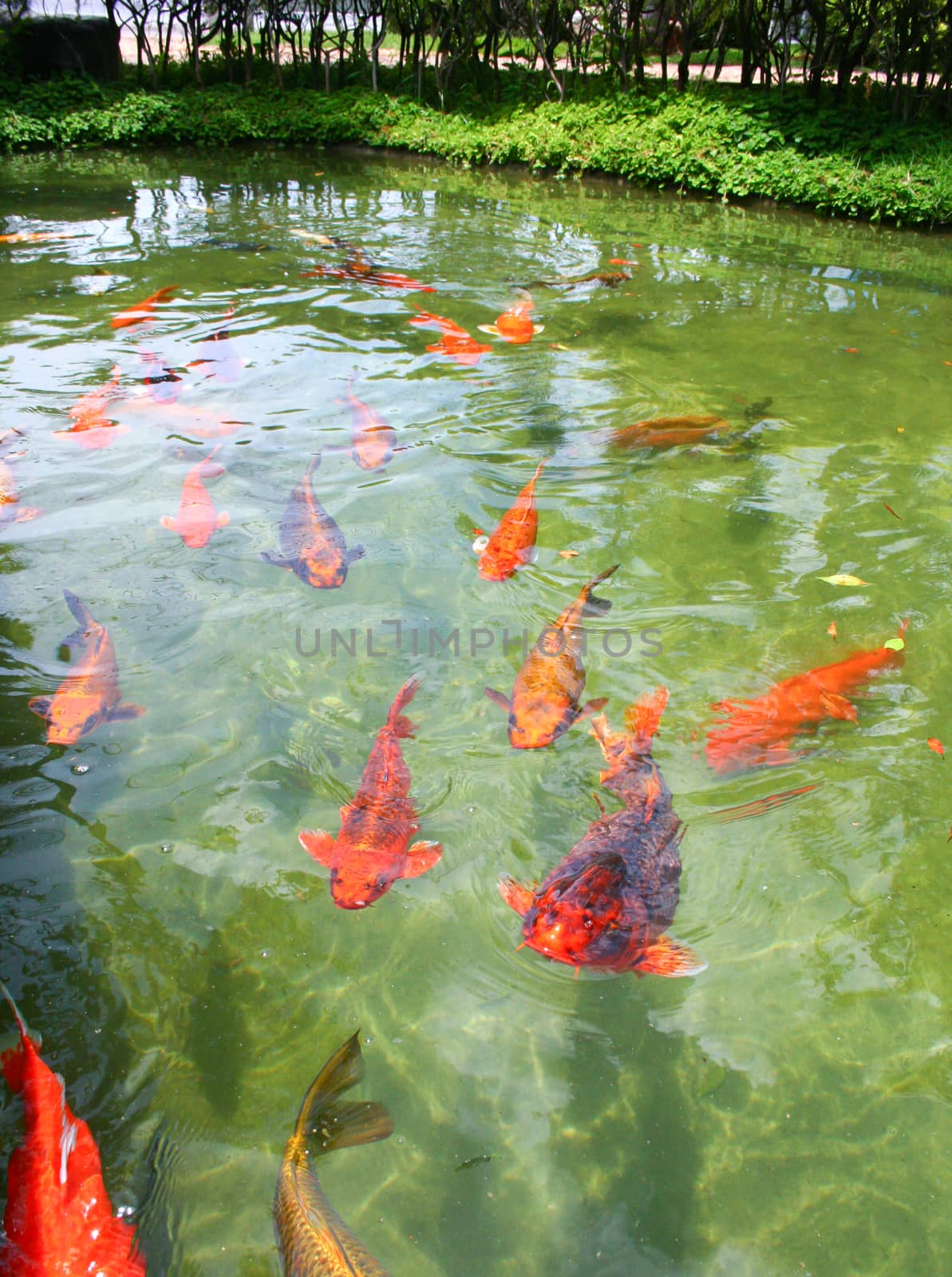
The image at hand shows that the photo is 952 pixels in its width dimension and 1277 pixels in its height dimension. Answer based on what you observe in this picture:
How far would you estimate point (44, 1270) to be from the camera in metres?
2.09

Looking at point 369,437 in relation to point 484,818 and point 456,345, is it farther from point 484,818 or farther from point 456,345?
point 484,818

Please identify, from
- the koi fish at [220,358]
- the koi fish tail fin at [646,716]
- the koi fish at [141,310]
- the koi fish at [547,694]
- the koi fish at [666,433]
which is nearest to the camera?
the koi fish at [547,694]

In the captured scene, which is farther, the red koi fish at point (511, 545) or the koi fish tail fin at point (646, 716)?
the red koi fish at point (511, 545)

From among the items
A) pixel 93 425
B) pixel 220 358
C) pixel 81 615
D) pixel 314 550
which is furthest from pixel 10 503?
pixel 220 358

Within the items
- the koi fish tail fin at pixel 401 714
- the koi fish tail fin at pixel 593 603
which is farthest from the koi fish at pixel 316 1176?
the koi fish tail fin at pixel 593 603

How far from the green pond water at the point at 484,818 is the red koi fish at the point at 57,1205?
0.62 feet

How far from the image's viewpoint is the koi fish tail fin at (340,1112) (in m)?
2.59

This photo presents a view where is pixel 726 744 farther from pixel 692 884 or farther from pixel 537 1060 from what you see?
pixel 537 1060

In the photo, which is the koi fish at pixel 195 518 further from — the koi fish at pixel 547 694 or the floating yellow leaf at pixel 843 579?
the floating yellow leaf at pixel 843 579

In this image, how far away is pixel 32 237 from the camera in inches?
436

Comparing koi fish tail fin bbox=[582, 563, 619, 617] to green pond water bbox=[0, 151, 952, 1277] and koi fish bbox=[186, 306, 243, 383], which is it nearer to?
green pond water bbox=[0, 151, 952, 1277]

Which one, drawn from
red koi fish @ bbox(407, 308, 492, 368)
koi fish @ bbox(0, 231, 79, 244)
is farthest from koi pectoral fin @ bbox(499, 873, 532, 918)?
koi fish @ bbox(0, 231, 79, 244)

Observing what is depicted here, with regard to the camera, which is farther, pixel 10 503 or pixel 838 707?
pixel 10 503

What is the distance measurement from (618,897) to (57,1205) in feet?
6.12
